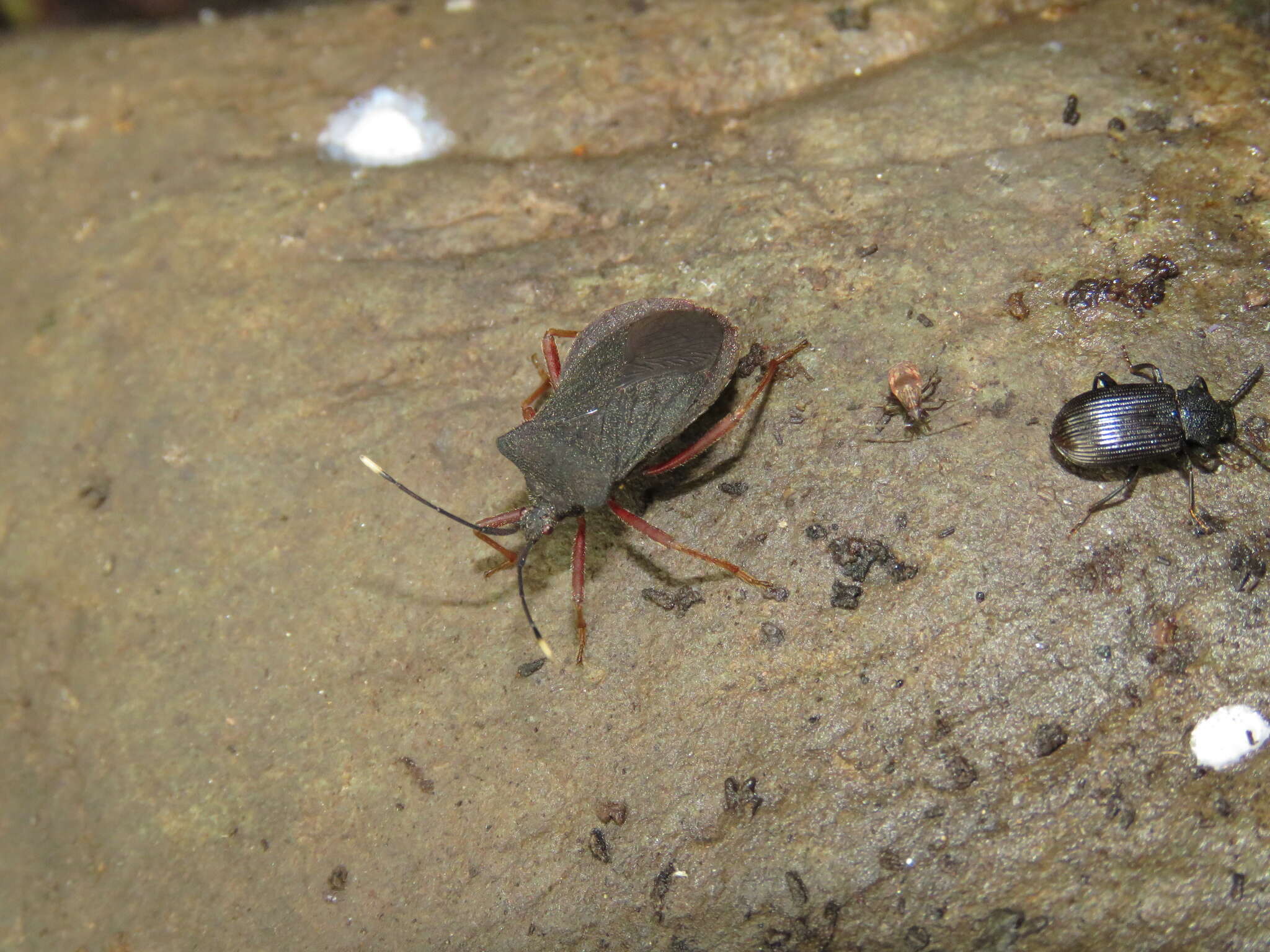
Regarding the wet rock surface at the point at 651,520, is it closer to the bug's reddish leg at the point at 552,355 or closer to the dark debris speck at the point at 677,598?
the dark debris speck at the point at 677,598

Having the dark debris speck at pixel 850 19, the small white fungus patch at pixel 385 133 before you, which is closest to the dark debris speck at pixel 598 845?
the small white fungus patch at pixel 385 133

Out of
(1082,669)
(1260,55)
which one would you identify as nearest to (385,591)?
→ (1082,669)

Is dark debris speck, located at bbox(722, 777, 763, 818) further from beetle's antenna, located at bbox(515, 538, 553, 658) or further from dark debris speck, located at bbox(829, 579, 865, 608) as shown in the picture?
beetle's antenna, located at bbox(515, 538, 553, 658)

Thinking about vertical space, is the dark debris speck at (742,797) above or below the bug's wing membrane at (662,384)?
below

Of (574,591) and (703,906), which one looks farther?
(574,591)

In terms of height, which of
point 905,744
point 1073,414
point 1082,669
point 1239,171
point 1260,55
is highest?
point 1260,55

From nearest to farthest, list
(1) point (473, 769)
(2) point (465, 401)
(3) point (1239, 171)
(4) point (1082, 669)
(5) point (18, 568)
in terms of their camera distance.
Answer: (4) point (1082, 669)
(1) point (473, 769)
(3) point (1239, 171)
(2) point (465, 401)
(5) point (18, 568)

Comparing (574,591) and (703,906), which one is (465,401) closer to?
(574,591)

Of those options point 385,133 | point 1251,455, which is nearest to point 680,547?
point 1251,455
